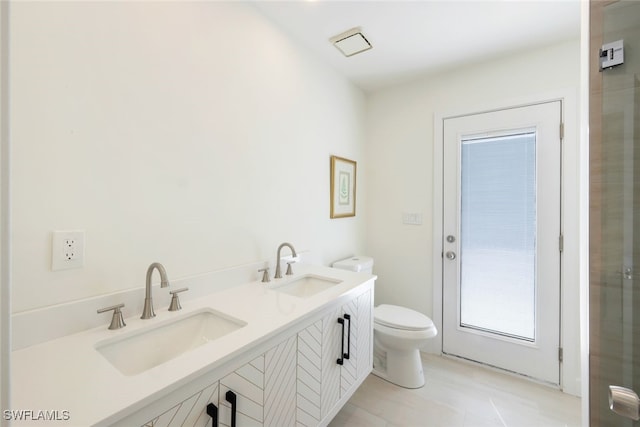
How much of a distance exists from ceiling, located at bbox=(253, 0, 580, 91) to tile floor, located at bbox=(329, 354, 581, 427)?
2.41 metres

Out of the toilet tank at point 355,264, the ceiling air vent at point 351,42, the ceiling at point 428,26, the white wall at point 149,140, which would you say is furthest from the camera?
the toilet tank at point 355,264

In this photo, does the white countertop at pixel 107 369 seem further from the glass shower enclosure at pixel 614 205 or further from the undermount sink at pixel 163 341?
the glass shower enclosure at pixel 614 205

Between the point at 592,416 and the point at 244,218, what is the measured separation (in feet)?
5.03

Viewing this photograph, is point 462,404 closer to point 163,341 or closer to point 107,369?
point 163,341

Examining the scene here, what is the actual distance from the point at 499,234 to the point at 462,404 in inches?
47.7

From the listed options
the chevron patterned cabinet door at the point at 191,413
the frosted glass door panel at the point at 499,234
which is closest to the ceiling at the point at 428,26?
the frosted glass door panel at the point at 499,234

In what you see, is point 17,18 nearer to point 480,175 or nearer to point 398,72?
point 398,72

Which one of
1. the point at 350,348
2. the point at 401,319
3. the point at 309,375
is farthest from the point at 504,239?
the point at 309,375

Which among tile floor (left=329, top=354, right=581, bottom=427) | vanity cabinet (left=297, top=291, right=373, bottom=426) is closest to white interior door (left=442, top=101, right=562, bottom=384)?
tile floor (left=329, top=354, right=581, bottom=427)

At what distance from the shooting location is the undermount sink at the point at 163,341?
2.87 ft

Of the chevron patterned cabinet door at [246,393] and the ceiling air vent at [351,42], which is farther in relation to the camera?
the ceiling air vent at [351,42]

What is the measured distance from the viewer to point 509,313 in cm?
202

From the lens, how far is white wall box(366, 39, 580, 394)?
1.80m

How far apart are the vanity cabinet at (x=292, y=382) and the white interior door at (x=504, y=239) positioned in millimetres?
1076
